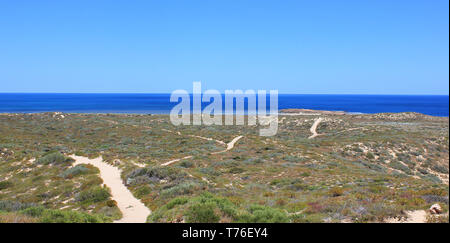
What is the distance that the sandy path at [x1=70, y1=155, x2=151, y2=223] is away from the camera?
12.1m

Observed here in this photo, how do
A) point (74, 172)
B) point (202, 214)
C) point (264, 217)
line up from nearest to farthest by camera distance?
point (202, 214) → point (264, 217) → point (74, 172)

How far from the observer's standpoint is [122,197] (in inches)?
612

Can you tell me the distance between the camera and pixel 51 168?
22.9m

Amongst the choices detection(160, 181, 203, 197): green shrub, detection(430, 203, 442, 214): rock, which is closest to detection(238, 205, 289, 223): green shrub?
detection(430, 203, 442, 214): rock

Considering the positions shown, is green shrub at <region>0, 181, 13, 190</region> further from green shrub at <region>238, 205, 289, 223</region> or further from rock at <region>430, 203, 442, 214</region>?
rock at <region>430, 203, 442, 214</region>

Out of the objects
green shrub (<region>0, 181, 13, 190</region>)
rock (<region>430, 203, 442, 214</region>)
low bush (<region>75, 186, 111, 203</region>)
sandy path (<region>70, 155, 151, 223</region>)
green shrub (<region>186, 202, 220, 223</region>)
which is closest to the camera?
rock (<region>430, 203, 442, 214</region>)

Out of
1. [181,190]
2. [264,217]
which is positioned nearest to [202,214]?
[264,217]

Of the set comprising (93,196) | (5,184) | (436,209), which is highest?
(436,209)

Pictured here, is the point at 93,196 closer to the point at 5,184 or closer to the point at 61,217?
the point at 61,217

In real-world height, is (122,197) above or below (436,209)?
below

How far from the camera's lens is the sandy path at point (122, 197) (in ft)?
39.8

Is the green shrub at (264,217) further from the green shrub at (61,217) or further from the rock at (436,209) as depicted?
the green shrub at (61,217)
